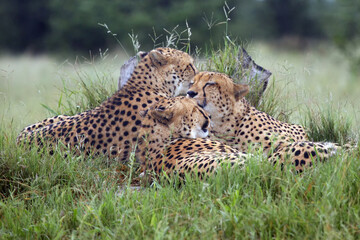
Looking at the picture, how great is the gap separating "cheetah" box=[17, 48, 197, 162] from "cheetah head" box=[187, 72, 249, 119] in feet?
1.10

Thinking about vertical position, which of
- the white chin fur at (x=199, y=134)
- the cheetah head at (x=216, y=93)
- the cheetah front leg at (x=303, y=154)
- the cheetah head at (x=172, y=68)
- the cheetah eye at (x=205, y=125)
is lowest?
the cheetah front leg at (x=303, y=154)

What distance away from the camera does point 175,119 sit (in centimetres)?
358

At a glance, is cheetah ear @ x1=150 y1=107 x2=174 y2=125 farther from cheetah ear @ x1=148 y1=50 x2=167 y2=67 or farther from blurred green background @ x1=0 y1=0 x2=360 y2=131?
blurred green background @ x1=0 y1=0 x2=360 y2=131

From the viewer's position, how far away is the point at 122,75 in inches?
201

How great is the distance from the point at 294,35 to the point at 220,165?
21709 millimetres

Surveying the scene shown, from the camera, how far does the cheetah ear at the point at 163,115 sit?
3545 millimetres

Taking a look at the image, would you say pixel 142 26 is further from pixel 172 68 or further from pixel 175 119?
pixel 175 119

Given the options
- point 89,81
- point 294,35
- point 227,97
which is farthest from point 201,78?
point 294,35

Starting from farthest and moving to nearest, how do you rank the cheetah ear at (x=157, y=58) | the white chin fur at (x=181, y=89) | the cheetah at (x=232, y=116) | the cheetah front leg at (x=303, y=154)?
1. the white chin fur at (x=181, y=89)
2. the cheetah ear at (x=157, y=58)
3. the cheetah at (x=232, y=116)
4. the cheetah front leg at (x=303, y=154)

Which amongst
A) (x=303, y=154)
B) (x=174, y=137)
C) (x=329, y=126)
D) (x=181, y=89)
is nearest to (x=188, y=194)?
(x=303, y=154)

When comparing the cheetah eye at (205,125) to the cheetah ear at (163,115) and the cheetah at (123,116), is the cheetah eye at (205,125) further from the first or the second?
the cheetah at (123,116)

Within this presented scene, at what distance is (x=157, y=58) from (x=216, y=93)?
645mm

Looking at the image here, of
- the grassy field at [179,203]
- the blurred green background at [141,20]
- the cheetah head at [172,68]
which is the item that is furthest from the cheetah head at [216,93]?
the blurred green background at [141,20]

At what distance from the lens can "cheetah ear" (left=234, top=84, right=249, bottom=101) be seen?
13.4ft
